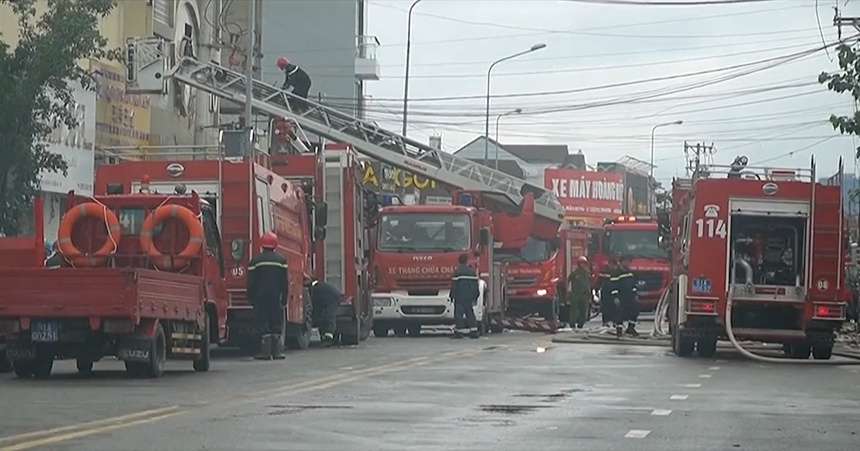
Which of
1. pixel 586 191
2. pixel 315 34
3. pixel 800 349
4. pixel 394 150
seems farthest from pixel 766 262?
pixel 586 191

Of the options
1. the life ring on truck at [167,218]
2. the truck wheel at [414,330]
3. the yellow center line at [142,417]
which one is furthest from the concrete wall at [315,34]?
the yellow center line at [142,417]

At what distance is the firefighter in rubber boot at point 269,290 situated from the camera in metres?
23.2

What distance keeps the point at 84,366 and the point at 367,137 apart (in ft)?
74.1

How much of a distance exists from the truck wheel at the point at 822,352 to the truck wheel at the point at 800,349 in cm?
12

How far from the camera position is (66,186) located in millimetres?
35062

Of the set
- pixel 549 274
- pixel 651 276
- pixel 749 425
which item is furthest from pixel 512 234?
pixel 749 425

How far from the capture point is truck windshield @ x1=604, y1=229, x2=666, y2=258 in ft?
161

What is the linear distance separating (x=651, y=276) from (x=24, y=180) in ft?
79.9

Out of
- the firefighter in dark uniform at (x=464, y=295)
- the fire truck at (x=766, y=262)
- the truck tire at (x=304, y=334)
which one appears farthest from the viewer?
the firefighter in dark uniform at (x=464, y=295)

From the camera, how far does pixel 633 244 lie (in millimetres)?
49406

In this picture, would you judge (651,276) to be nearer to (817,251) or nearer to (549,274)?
(549,274)

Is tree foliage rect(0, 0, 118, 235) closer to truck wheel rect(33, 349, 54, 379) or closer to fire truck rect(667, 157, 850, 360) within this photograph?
truck wheel rect(33, 349, 54, 379)

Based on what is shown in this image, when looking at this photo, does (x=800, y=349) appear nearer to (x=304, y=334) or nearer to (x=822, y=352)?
(x=822, y=352)

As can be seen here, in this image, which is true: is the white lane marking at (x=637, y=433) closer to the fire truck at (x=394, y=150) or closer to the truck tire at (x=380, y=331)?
the truck tire at (x=380, y=331)
